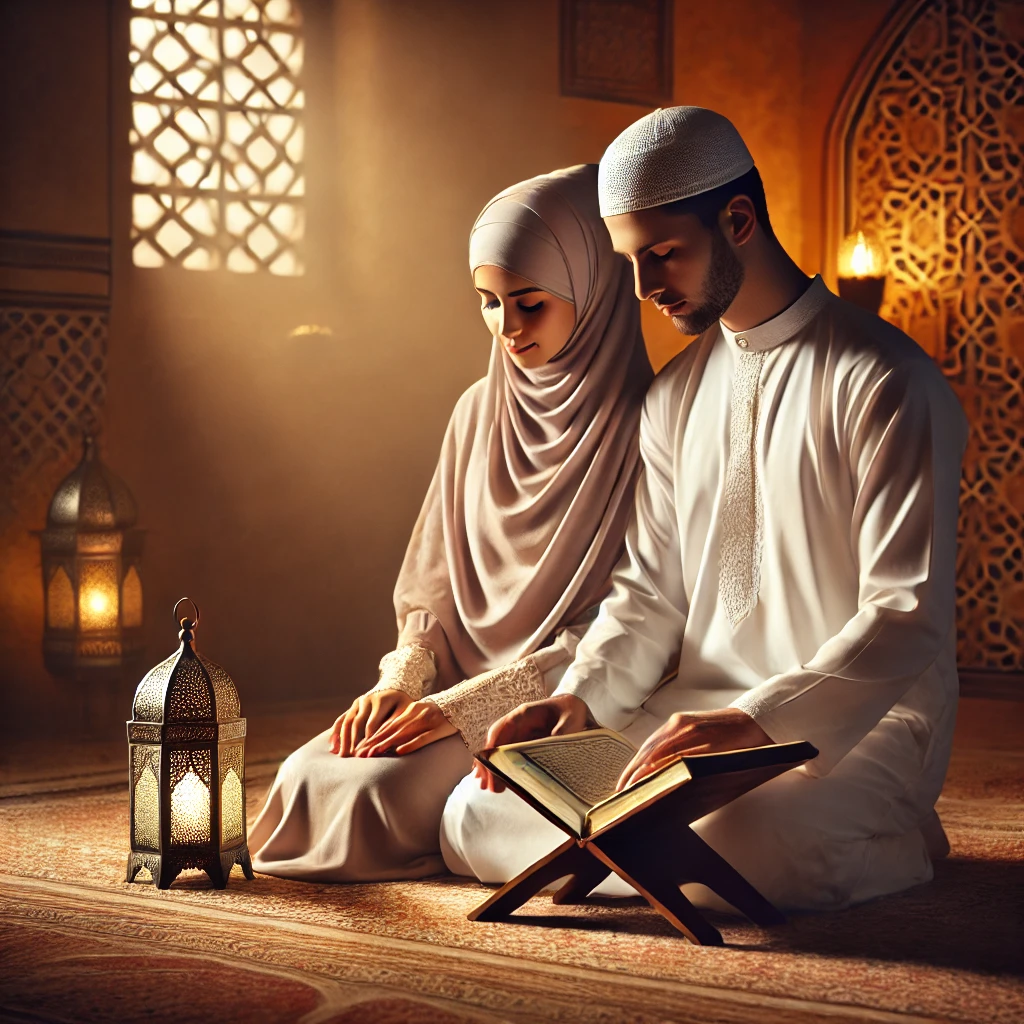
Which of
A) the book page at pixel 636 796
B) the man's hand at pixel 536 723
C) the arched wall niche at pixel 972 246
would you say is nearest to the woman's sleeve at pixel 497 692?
the man's hand at pixel 536 723

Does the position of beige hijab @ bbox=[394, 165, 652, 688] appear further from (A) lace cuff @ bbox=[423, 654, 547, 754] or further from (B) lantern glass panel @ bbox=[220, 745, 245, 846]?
(B) lantern glass panel @ bbox=[220, 745, 245, 846]

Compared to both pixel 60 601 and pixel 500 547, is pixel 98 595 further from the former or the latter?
pixel 500 547

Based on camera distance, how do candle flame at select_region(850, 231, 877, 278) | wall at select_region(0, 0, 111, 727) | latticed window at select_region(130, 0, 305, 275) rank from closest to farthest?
1. wall at select_region(0, 0, 111, 727)
2. latticed window at select_region(130, 0, 305, 275)
3. candle flame at select_region(850, 231, 877, 278)

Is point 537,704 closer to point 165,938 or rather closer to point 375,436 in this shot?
point 165,938

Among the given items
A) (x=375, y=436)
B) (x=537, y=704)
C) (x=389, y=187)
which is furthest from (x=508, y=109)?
(x=537, y=704)

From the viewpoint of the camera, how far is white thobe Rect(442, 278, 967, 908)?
2303 millimetres

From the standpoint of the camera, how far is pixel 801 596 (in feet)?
8.18

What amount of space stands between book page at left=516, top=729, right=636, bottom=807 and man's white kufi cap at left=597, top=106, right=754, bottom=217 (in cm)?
82

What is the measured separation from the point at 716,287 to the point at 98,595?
271 cm

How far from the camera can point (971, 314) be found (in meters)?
5.85

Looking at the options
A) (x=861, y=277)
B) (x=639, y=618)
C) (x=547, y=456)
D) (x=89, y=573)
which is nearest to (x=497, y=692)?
(x=639, y=618)

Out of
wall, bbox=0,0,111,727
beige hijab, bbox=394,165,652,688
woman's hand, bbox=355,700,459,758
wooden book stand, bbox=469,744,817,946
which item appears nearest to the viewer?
wooden book stand, bbox=469,744,817,946

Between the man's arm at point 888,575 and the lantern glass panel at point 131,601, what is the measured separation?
9.12 feet

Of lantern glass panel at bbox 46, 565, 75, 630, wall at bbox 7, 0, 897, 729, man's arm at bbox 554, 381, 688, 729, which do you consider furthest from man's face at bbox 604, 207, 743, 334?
wall at bbox 7, 0, 897, 729
